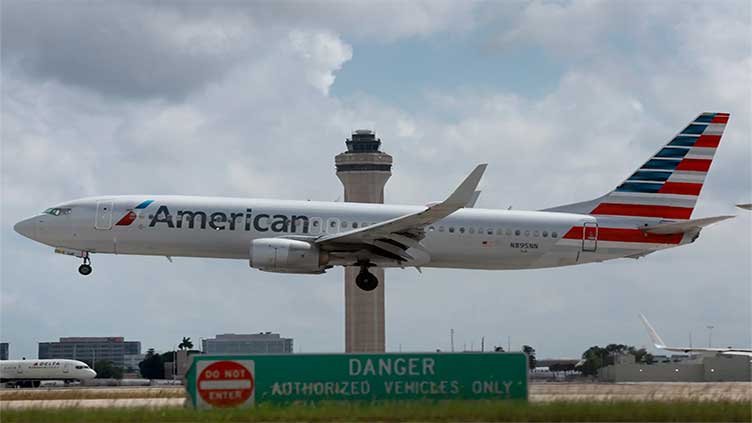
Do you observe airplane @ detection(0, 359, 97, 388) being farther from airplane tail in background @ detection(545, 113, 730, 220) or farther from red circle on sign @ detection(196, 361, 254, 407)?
red circle on sign @ detection(196, 361, 254, 407)

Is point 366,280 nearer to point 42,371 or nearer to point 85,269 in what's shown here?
point 85,269

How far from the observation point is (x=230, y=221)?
44.7 metres

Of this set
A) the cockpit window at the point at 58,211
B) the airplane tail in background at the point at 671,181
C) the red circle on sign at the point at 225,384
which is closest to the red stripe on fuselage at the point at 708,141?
the airplane tail in background at the point at 671,181

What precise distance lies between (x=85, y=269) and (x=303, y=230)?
26.2 feet

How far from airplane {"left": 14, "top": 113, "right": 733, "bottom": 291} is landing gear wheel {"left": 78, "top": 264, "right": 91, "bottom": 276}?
35 mm

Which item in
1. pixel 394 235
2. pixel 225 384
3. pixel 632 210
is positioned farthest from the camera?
pixel 632 210

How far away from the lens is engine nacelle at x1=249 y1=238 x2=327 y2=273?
43.5 metres

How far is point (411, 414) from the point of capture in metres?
26.0

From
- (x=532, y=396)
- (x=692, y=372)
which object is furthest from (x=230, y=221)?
(x=692, y=372)

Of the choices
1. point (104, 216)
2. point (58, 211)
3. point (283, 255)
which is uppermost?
point (58, 211)

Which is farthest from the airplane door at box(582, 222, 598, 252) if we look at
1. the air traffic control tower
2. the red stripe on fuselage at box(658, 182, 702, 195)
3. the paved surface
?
the air traffic control tower

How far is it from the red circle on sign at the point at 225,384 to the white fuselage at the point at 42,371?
63.3m

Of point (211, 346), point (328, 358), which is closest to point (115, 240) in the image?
point (328, 358)

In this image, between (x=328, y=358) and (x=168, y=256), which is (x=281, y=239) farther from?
(x=328, y=358)
